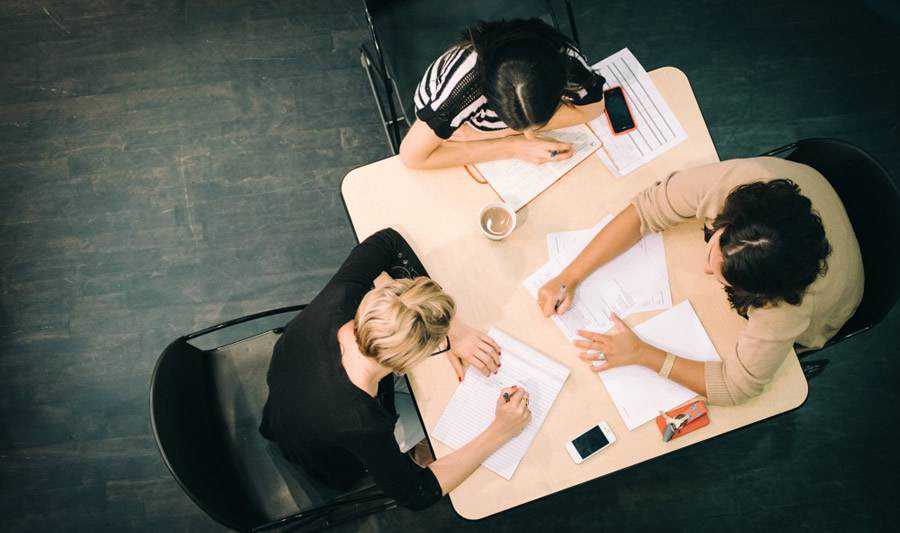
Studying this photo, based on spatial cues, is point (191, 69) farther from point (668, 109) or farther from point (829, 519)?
point (829, 519)

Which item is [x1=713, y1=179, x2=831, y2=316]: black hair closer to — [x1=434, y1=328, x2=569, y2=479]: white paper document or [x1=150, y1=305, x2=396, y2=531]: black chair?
[x1=434, y1=328, x2=569, y2=479]: white paper document

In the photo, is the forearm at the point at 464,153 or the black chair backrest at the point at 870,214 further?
the forearm at the point at 464,153

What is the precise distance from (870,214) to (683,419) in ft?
2.69

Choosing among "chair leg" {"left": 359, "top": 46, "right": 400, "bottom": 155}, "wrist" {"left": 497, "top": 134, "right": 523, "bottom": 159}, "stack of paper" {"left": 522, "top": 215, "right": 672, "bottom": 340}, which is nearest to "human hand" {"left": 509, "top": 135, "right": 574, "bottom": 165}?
"wrist" {"left": 497, "top": 134, "right": 523, "bottom": 159}

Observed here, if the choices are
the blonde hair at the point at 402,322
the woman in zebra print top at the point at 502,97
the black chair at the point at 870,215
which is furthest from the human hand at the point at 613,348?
the black chair at the point at 870,215

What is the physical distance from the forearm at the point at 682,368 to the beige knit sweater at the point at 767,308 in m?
0.02

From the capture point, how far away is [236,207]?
Result: 102 inches

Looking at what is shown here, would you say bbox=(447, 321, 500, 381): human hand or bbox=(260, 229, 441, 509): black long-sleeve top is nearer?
bbox=(260, 229, 441, 509): black long-sleeve top

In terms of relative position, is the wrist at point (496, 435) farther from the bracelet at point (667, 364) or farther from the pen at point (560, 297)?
the bracelet at point (667, 364)

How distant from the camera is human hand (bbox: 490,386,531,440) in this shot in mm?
1437

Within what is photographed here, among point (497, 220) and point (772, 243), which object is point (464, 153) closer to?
point (497, 220)

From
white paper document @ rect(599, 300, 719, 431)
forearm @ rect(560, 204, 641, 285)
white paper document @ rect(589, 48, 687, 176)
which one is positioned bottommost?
white paper document @ rect(599, 300, 719, 431)

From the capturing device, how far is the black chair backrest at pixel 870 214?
59.9 inches

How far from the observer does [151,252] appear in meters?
2.55
